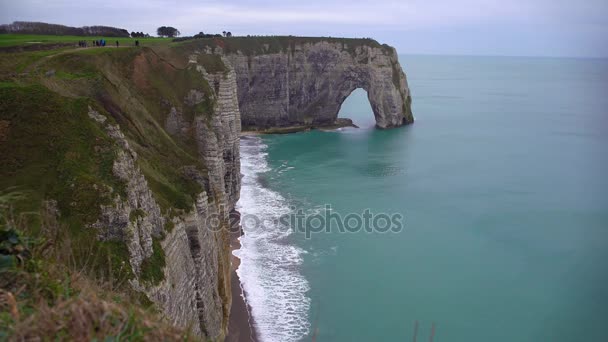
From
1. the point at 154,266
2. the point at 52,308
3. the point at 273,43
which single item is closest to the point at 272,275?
the point at 154,266

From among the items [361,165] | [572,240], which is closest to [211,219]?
[572,240]

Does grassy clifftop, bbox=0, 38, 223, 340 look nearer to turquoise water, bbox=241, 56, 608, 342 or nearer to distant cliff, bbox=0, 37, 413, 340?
distant cliff, bbox=0, 37, 413, 340

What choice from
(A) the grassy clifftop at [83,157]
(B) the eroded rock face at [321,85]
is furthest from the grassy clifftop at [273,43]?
(A) the grassy clifftop at [83,157]

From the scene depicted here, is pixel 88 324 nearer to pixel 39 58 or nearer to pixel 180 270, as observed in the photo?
pixel 180 270

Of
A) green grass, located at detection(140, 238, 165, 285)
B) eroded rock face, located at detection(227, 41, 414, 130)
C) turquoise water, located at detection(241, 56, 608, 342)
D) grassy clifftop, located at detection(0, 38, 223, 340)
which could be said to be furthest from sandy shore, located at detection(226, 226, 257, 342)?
eroded rock face, located at detection(227, 41, 414, 130)

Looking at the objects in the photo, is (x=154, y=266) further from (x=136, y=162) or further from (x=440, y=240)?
(x=440, y=240)
